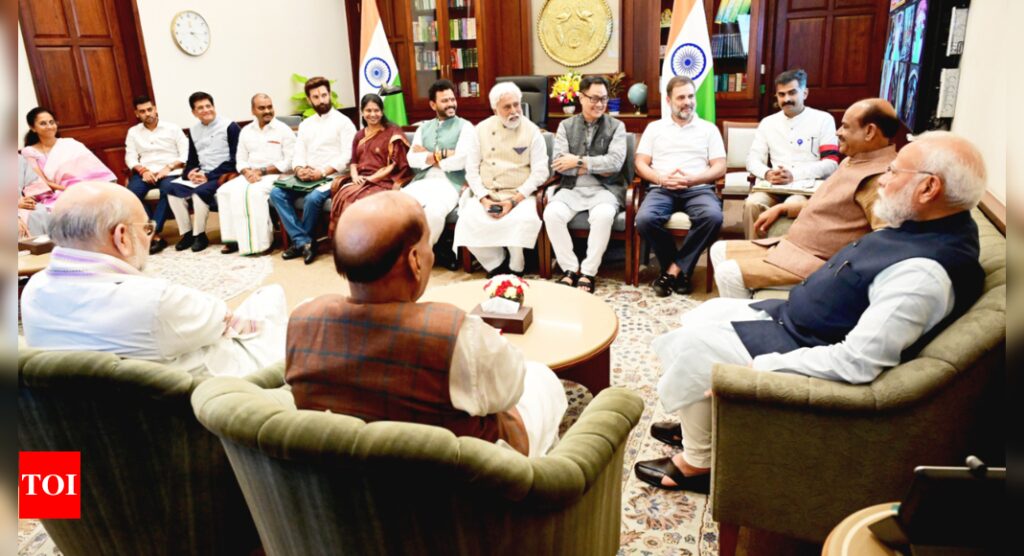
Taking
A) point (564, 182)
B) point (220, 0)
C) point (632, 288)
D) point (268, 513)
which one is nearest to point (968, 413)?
point (268, 513)

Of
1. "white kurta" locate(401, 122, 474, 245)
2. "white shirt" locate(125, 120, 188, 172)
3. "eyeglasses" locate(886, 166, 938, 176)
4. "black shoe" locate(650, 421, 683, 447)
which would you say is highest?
"eyeglasses" locate(886, 166, 938, 176)

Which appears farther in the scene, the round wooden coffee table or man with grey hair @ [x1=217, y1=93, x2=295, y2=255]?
man with grey hair @ [x1=217, y1=93, x2=295, y2=255]

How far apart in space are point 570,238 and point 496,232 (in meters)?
0.47

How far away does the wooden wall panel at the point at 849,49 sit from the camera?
592 centimetres

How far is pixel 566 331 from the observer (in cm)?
249

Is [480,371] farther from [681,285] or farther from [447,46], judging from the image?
[447,46]

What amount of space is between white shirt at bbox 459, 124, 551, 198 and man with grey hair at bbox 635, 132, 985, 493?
2269 mm

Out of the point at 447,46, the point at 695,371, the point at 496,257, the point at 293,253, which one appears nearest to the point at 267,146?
the point at 293,253

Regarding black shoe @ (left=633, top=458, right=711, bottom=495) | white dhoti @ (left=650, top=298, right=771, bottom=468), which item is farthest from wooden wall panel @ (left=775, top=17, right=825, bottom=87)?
black shoe @ (left=633, top=458, right=711, bottom=495)

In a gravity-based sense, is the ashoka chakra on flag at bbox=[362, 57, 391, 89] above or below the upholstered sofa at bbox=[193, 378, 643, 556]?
above

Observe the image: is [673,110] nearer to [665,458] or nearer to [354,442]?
[665,458]

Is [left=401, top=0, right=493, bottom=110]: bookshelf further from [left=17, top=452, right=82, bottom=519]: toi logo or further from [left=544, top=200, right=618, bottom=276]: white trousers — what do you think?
[left=17, top=452, right=82, bottom=519]: toi logo

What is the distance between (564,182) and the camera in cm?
413

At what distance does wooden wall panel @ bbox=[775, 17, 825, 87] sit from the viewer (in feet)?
19.8
